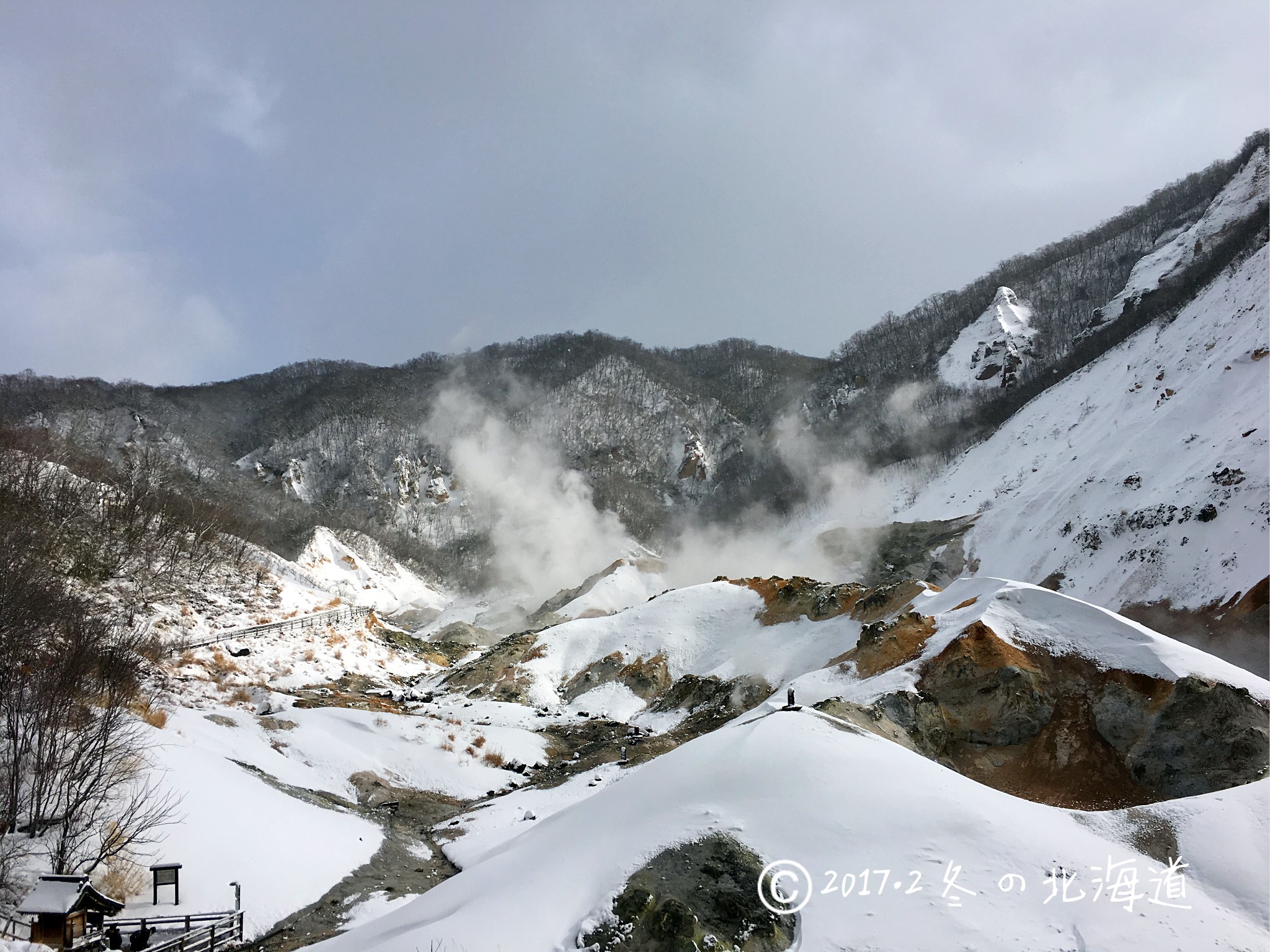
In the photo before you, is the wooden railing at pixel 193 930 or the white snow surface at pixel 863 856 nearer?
the white snow surface at pixel 863 856

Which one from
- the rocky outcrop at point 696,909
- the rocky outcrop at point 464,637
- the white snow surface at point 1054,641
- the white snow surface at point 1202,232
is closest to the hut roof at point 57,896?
the rocky outcrop at point 696,909

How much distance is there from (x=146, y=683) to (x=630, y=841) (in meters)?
23.3

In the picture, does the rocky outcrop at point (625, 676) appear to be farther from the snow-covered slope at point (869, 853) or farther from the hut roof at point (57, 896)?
the hut roof at point (57, 896)

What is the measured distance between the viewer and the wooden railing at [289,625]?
32156 mm

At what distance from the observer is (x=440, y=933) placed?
31.1 feet

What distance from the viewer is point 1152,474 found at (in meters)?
42.6

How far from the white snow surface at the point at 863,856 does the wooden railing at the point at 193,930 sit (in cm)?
266

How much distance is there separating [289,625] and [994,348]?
114 metres

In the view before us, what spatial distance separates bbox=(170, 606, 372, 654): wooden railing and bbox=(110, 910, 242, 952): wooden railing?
20.4 meters

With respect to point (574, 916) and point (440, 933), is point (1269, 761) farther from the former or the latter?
point (440, 933)

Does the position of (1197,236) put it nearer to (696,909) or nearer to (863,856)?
(863,856)

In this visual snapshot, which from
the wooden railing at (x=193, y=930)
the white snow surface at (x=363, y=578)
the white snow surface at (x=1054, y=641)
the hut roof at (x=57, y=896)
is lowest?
the wooden railing at (x=193, y=930)

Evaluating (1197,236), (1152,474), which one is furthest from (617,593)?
(1197,236)

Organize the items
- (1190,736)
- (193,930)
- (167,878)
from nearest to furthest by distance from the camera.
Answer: (193,930) → (167,878) → (1190,736)
